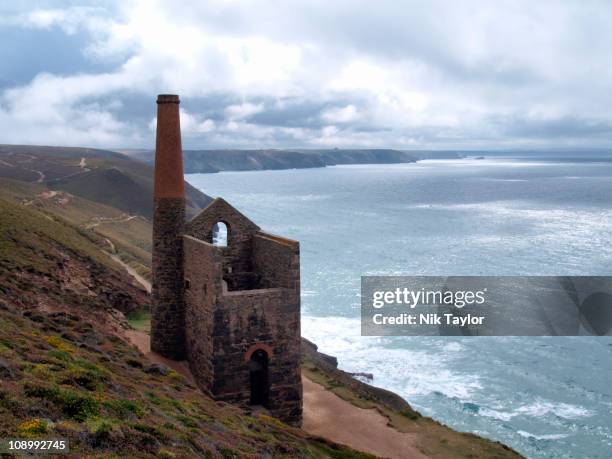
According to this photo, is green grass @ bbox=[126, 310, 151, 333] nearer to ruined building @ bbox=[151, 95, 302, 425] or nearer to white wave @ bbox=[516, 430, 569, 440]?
ruined building @ bbox=[151, 95, 302, 425]

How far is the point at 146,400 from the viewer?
48.5ft

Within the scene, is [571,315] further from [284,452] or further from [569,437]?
[284,452]

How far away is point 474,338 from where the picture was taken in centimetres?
4062

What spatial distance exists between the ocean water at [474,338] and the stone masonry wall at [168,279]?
42.4 ft

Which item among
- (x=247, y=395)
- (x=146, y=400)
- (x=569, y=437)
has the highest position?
(x=146, y=400)

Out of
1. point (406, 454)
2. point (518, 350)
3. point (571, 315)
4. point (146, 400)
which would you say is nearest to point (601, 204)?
point (571, 315)

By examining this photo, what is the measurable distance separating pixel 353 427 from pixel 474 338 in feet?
67.1

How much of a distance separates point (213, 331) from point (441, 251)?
51543 millimetres

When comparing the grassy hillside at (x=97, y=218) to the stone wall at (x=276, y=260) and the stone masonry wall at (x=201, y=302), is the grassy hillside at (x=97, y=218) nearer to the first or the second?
the stone masonry wall at (x=201, y=302)

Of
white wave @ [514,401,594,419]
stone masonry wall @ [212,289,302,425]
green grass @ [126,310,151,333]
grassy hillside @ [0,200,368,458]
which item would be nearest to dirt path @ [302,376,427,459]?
stone masonry wall @ [212,289,302,425]

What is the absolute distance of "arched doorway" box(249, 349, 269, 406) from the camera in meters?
20.8

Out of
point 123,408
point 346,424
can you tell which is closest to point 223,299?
point 346,424

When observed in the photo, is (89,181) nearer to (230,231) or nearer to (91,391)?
(230,231)

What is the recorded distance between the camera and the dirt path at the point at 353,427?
2098cm
